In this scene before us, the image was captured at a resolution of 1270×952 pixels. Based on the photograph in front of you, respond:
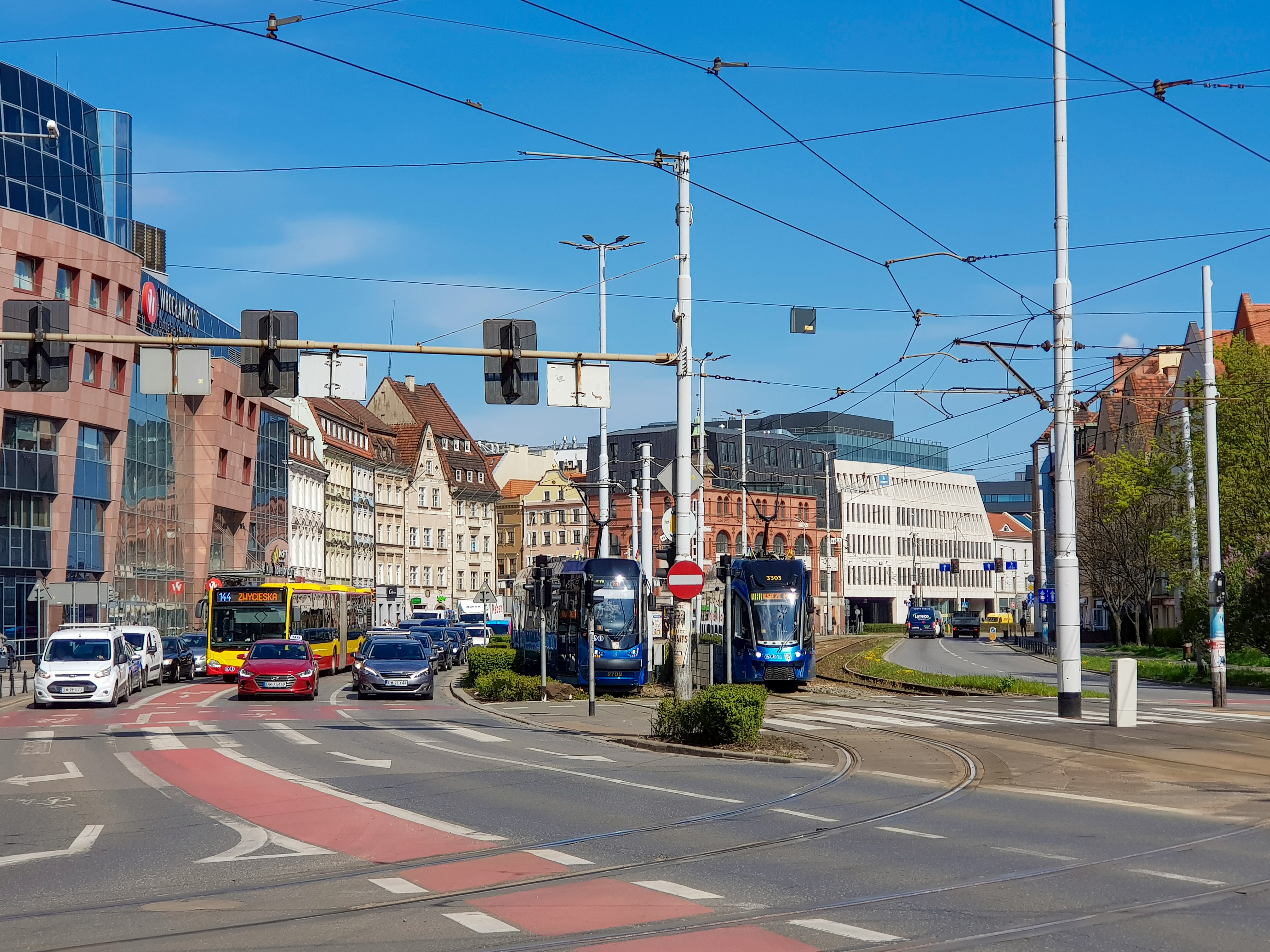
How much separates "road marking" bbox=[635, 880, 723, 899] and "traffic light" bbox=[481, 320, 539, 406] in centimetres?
1135

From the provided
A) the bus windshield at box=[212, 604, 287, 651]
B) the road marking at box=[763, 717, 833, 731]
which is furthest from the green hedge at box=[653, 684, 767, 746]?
the bus windshield at box=[212, 604, 287, 651]

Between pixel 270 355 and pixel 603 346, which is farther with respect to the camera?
pixel 603 346

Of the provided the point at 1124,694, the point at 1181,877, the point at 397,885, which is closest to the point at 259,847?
the point at 397,885

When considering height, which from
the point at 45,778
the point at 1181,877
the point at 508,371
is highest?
the point at 508,371

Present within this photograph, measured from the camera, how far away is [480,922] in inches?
362

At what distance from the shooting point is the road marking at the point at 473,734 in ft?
82.4

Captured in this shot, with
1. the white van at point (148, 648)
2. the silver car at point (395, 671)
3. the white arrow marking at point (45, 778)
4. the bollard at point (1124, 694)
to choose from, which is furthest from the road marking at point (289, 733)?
the white van at point (148, 648)

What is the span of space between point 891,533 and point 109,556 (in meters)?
97.8

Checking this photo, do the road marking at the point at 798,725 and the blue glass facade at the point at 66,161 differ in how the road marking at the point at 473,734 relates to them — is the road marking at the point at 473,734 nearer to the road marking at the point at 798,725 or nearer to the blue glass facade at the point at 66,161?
the road marking at the point at 798,725

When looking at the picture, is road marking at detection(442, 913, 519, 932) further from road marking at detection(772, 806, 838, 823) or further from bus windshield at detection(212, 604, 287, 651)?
bus windshield at detection(212, 604, 287, 651)

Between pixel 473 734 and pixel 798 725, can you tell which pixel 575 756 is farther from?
pixel 798 725

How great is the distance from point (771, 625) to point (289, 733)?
15689mm

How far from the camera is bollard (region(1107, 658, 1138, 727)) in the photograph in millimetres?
25438

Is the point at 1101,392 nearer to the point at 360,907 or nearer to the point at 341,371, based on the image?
the point at 341,371
